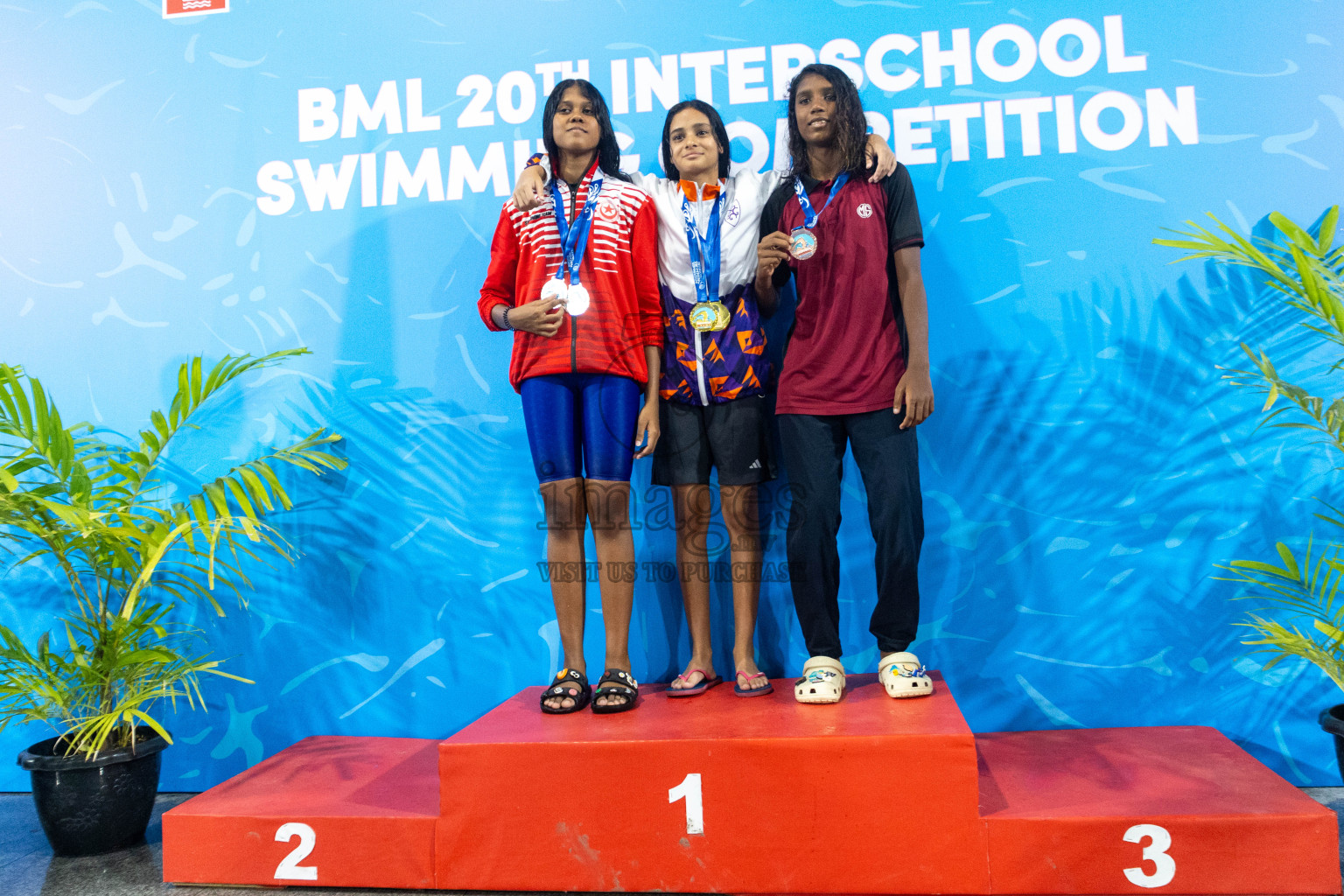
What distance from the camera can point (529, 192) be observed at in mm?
2400

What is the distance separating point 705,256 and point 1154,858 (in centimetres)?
181

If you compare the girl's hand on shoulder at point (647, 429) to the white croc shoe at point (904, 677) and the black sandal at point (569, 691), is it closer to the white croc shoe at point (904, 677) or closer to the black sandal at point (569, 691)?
the black sandal at point (569, 691)

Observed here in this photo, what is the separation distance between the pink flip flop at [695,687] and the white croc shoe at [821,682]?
270 mm

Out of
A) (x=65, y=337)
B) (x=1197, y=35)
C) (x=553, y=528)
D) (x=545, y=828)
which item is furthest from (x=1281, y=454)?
(x=65, y=337)

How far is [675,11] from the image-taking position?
2.82 meters

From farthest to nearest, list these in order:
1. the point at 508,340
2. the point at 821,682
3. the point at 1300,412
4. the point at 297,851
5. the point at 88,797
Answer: the point at 508,340, the point at 1300,412, the point at 88,797, the point at 821,682, the point at 297,851

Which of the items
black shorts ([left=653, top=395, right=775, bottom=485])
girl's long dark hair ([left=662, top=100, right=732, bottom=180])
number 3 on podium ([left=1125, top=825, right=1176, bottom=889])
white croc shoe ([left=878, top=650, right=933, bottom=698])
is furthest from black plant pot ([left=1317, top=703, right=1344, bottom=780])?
girl's long dark hair ([left=662, top=100, right=732, bottom=180])

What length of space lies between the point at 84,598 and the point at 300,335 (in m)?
1.04

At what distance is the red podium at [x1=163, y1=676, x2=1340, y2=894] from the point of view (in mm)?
1844

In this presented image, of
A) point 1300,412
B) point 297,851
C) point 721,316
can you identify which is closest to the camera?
point 297,851

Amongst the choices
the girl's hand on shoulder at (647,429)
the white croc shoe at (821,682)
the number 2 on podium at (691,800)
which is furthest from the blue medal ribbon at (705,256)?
the number 2 on podium at (691,800)

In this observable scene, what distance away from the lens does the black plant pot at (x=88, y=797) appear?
231cm

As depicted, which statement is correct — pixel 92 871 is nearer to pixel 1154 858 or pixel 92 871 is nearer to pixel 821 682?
pixel 821 682

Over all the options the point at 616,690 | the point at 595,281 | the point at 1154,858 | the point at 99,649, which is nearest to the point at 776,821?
the point at 616,690
